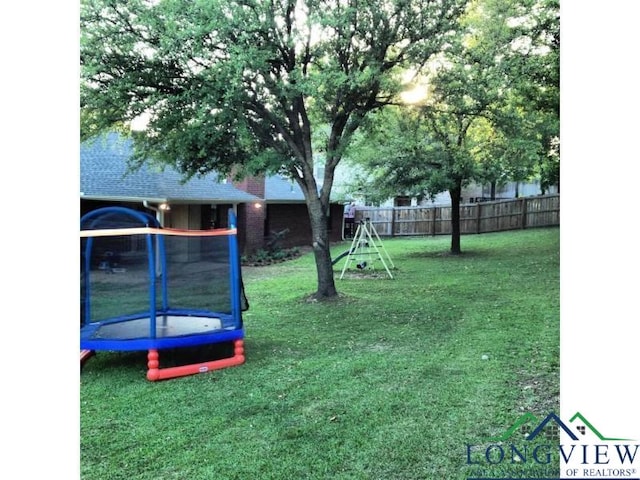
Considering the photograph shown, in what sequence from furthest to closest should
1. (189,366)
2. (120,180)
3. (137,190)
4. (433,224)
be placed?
(433,224)
(137,190)
(120,180)
(189,366)

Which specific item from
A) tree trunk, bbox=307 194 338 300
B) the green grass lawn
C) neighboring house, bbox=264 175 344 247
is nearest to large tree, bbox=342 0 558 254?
tree trunk, bbox=307 194 338 300

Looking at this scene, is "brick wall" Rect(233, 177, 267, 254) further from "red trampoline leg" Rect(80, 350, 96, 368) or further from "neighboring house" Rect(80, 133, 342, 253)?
"red trampoline leg" Rect(80, 350, 96, 368)

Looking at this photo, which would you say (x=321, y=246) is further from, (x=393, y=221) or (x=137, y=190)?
(x=393, y=221)

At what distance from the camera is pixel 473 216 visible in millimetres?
12820

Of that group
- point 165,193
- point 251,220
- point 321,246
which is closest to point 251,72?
point 321,246

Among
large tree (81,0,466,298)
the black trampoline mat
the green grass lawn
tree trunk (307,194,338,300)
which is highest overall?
large tree (81,0,466,298)

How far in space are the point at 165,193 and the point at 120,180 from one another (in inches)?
24.5

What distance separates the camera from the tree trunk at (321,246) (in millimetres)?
5898

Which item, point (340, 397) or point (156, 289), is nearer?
point (340, 397)

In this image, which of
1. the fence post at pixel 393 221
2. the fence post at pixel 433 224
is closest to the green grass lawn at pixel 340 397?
the fence post at pixel 433 224

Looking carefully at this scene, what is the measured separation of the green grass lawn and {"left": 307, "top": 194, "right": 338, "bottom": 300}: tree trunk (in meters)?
0.52

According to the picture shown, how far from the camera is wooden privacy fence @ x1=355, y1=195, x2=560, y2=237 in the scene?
10.9m
